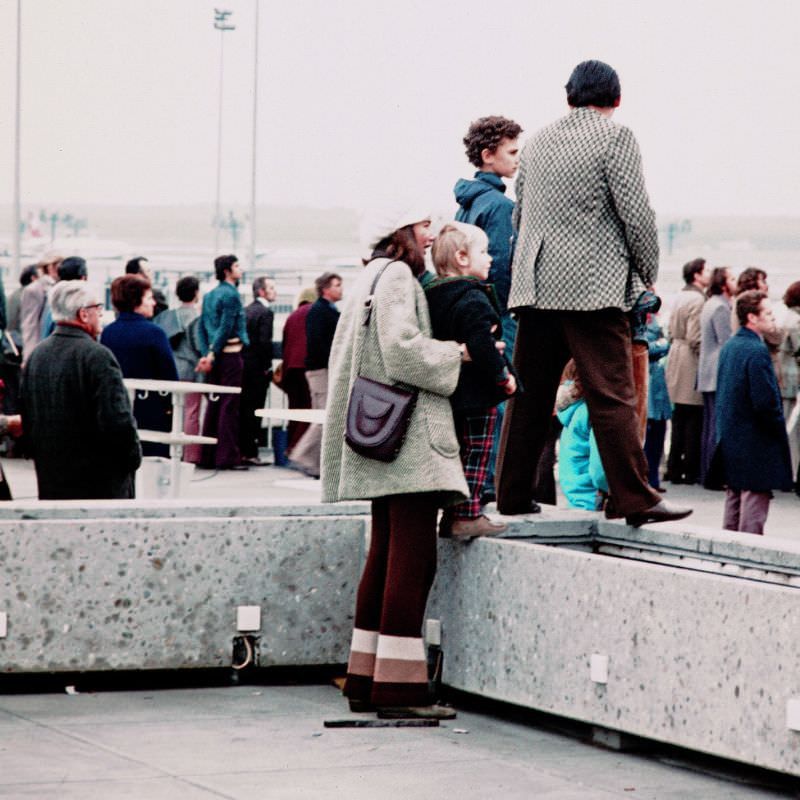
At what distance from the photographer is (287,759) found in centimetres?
596

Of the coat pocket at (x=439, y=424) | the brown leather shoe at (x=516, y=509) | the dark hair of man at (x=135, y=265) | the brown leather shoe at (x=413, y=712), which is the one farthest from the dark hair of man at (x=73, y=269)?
the brown leather shoe at (x=413, y=712)

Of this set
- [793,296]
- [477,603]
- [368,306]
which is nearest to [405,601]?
[477,603]

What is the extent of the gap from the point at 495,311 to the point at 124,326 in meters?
5.19

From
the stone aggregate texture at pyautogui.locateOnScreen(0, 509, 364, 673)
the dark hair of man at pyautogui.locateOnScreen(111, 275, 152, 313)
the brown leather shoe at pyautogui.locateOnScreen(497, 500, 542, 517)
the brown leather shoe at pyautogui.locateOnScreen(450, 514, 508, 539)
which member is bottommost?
the stone aggregate texture at pyautogui.locateOnScreen(0, 509, 364, 673)

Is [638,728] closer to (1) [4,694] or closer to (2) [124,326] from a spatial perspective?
(1) [4,694]

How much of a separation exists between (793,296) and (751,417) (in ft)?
14.6

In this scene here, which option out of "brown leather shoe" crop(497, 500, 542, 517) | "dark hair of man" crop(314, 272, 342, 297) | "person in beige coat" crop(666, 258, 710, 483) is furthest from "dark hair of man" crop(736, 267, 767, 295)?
"brown leather shoe" crop(497, 500, 542, 517)

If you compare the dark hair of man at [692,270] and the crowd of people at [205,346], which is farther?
the dark hair of man at [692,270]

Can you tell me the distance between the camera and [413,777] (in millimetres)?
5727

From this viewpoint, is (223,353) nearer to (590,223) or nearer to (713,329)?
(713,329)

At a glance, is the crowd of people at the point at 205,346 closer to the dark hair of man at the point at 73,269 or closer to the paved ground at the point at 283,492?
the dark hair of man at the point at 73,269

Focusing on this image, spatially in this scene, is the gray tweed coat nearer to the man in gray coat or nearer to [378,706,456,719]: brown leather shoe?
[378,706,456,719]: brown leather shoe

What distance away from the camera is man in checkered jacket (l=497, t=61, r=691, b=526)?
671 centimetres

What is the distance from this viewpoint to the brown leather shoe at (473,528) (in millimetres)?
6848
